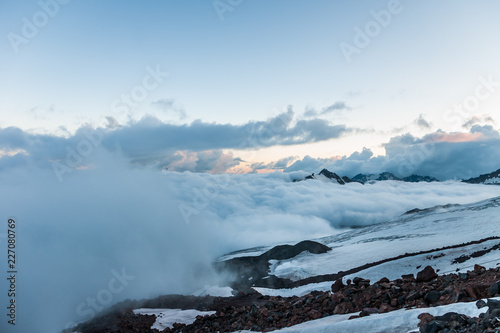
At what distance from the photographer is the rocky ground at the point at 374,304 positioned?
27.4 feet

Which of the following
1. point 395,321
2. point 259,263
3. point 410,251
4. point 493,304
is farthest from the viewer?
point 259,263

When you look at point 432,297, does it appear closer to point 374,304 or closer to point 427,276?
point 374,304

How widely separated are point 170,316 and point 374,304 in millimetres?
20960

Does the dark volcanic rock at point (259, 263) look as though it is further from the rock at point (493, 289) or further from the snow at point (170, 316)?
the rock at point (493, 289)

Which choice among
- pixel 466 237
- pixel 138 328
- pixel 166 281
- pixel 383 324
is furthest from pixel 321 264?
pixel 383 324

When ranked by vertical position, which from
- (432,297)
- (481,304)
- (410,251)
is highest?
(481,304)

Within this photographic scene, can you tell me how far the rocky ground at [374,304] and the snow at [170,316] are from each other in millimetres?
1072

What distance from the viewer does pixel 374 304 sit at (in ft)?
45.9

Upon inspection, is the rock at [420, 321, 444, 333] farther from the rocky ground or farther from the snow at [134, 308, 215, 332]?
the snow at [134, 308, 215, 332]

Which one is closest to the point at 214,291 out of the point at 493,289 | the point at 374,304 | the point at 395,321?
the point at 374,304

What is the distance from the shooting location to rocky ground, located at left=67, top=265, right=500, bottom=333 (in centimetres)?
836

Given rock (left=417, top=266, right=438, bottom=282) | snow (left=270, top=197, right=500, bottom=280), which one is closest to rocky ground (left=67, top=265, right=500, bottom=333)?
rock (left=417, top=266, right=438, bottom=282)

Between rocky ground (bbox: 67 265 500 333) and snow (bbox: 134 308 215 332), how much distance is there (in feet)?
3.52

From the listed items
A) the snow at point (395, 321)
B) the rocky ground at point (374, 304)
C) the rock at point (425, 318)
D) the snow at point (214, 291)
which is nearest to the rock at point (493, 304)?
the rocky ground at point (374, 304)
